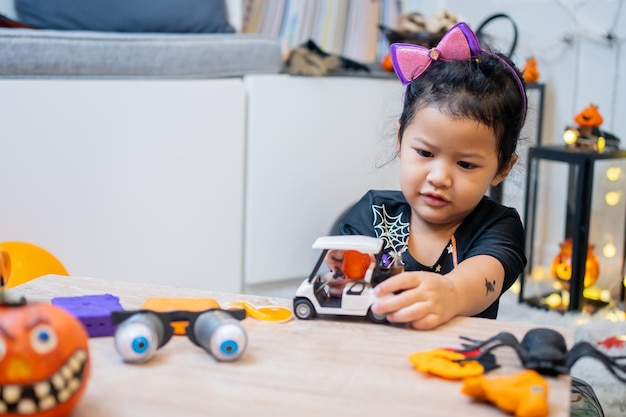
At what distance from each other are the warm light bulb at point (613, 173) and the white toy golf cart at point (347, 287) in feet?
4.21

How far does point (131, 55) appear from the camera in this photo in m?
1.79

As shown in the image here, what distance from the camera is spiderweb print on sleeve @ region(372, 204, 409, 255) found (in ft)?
3.59

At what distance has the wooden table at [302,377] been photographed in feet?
1.93

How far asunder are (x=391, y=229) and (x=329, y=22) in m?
1.77

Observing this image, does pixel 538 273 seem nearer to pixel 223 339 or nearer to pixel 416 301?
pixel 416 301

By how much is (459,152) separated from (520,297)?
1.16 m

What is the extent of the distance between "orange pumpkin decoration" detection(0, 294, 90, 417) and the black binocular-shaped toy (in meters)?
0.11

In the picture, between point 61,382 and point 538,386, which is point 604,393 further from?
point 61,382

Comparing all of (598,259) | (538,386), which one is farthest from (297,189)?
(538,386)

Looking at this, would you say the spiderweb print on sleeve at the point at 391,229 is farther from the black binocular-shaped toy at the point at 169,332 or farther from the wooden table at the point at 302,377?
the black binocular-shaped toy at the point at 169,332

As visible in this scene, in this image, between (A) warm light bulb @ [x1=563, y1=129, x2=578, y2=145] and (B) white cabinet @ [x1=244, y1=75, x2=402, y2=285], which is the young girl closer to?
(B) white cabinet @ [x1=244, y1=75, x2=402, y2=285]

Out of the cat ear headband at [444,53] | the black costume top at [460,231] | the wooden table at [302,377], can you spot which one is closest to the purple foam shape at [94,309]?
the wooden table at [302,377]

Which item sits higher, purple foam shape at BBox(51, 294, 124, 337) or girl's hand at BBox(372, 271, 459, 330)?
girl's hand at BBox(372, 271, 459, 330)

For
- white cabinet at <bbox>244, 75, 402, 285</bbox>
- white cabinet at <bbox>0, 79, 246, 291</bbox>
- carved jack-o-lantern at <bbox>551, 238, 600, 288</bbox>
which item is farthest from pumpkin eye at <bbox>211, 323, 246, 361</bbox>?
carved jack-o-lantern at <bbox>551, 238, 600, 288</bbox>
